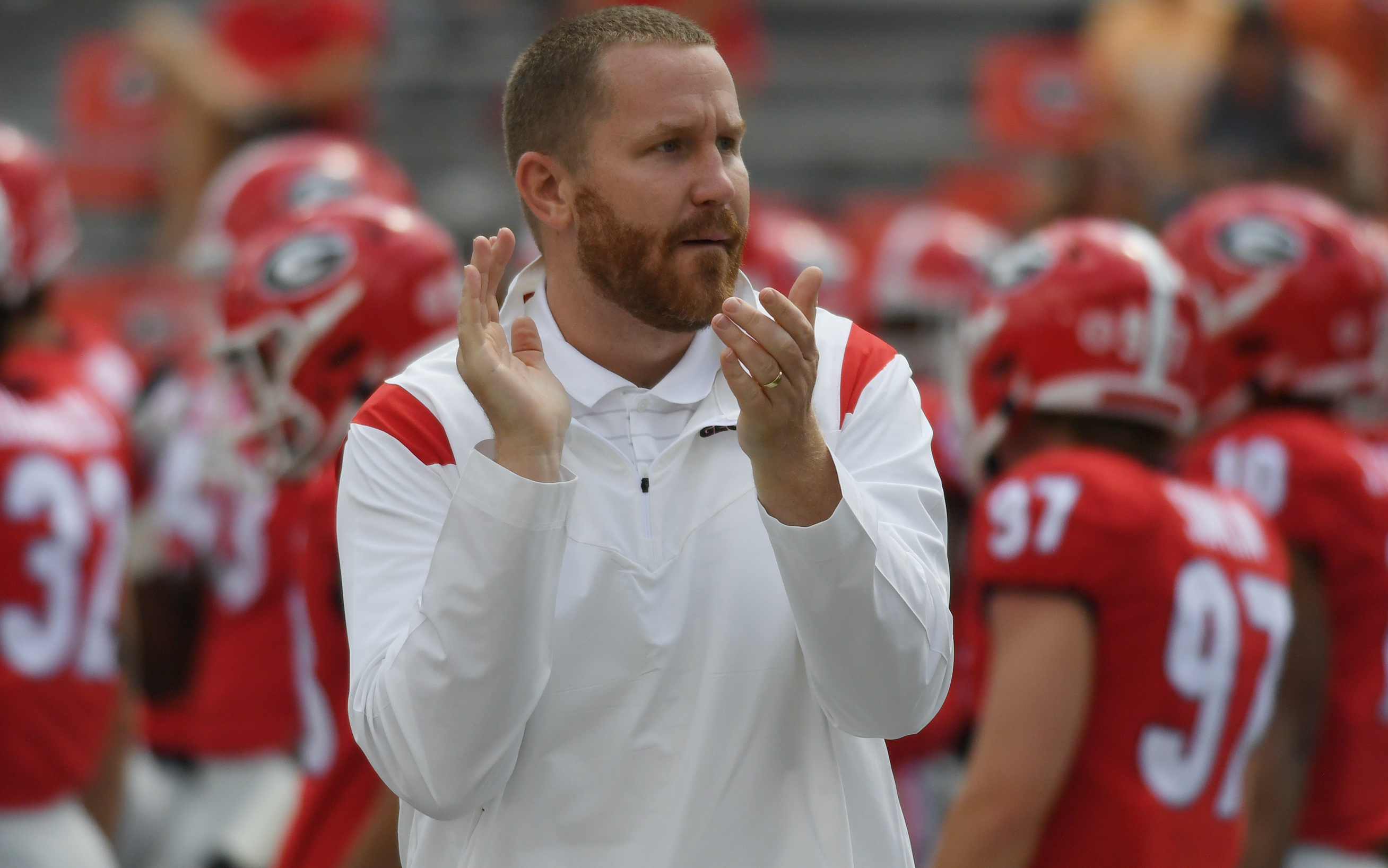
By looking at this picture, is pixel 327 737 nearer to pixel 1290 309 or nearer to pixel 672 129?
pixel 672 129

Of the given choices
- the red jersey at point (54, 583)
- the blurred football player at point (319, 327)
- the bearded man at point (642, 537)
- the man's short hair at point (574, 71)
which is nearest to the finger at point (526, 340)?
the bearded man at point (642, 537)

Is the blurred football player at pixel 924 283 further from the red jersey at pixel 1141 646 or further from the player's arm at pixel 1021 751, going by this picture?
the player's arm at pixel 1021 751

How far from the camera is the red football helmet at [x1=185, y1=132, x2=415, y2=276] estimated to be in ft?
17.7

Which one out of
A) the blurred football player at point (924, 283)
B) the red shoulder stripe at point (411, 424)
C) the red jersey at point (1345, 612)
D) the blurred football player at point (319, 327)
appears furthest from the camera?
the blurred football player at point (924, 283)

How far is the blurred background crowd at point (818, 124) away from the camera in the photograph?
22.4ft

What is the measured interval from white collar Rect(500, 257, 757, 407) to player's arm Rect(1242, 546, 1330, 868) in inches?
74.6

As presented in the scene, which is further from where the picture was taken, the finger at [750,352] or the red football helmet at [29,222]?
the red football helmet at [29,222]

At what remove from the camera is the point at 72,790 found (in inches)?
169

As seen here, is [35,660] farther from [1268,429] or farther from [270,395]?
[1268,429]

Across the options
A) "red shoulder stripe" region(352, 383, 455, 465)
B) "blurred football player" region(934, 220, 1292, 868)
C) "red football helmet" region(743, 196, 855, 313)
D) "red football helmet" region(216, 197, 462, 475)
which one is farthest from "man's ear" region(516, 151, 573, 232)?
"red football helmet" region(743, 196, 855, 313)

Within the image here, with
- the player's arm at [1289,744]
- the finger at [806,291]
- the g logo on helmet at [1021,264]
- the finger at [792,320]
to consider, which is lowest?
the player's arm at [1289,744]

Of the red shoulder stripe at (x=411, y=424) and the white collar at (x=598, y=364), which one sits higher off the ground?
the white collar at (x=598, y=364)

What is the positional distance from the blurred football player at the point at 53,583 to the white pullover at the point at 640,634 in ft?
7.00

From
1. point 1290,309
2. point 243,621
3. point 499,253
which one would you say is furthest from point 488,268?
point 243,621
